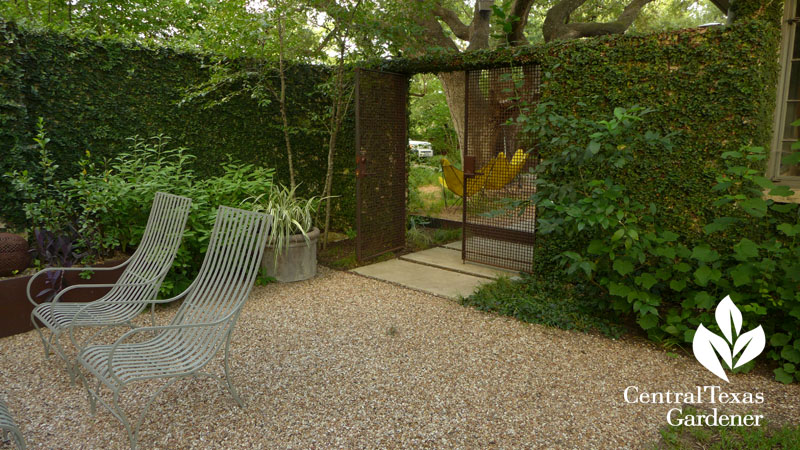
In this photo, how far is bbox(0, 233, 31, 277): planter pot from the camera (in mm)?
3613

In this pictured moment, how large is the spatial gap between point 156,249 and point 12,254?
1.28 m

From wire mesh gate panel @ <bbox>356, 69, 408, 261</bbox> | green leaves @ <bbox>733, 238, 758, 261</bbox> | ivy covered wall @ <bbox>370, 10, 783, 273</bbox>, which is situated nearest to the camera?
green leaves @ <bbox>733, 238, 758, 261</bbox>

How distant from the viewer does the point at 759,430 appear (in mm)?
2262

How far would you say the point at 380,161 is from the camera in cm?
542

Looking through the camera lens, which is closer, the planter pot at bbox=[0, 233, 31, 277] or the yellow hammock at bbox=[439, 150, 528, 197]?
the planter pot at bbox=[0, 233, 31, 277]

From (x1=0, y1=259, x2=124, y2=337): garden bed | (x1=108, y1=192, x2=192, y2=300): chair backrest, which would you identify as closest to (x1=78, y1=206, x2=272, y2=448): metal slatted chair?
(x1=108, y1=192, x2=192, y2=300): chair backrest

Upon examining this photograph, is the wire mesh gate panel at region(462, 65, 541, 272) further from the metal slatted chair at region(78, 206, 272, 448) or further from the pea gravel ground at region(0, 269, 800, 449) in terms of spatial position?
the metal slatted chair at region(78, 206, 272, 448)

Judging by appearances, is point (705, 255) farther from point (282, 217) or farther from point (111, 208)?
point (111, 208)

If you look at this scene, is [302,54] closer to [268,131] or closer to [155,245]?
[268,131]

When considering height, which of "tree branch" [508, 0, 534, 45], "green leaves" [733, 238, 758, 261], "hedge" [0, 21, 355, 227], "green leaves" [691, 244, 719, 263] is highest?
"tree branch" [508, 0, 534, 45]

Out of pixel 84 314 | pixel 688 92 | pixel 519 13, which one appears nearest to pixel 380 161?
pixel 688 92

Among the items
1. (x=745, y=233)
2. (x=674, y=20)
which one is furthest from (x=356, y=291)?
(x=674, y=20)

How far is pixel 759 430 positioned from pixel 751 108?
2.08 metres

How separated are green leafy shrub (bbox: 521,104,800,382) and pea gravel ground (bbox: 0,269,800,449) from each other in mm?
359
